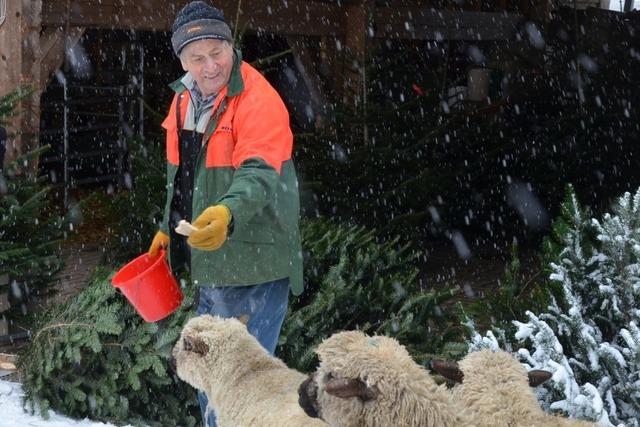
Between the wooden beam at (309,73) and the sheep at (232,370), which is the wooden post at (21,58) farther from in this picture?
the sheep at (232,370)

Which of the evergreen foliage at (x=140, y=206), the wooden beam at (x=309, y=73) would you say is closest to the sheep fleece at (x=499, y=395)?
the evergreen foliage at (x=140, y=206)

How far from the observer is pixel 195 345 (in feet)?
12.2

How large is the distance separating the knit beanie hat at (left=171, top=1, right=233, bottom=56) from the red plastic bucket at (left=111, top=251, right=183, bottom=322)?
1016mm

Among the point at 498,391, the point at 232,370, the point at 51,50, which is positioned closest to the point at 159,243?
the point at 232,370

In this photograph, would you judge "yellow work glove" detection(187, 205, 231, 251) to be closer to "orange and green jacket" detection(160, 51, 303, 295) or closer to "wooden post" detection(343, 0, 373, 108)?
"orange and green jacket" detection(160, 51, 303, 295)

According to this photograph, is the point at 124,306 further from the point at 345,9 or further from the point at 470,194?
the point at 345,9

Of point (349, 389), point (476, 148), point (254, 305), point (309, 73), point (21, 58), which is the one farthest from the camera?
point (309, 73)

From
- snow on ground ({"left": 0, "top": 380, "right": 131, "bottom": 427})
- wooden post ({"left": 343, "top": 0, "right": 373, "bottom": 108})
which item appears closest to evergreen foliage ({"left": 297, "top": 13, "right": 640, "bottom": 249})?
wooden post ({"left": 343, "top": 0, "right": 373, "bottom": 108})

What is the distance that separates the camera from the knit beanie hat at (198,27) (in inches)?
153

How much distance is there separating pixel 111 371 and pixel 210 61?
2309 millimetres

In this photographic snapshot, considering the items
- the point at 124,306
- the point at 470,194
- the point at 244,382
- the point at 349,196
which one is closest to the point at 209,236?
the point at 244,382

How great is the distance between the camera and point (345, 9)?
11016 mm

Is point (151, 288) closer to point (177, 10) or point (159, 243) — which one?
point (159, 243)

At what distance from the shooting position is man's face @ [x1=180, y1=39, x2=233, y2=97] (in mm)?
3898
